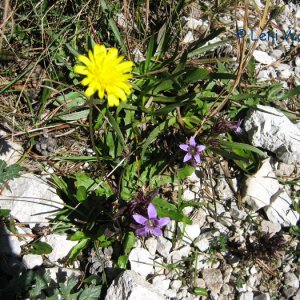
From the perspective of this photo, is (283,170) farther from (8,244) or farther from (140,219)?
(8,244)

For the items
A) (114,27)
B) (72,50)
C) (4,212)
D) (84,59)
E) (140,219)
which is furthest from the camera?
(114,27)

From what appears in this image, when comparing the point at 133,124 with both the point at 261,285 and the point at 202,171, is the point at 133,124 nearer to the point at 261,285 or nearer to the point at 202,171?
the point at 202,171

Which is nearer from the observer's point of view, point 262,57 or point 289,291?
point 289,291

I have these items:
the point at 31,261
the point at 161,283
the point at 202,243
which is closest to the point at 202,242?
the point at 202,243

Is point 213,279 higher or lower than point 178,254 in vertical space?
lower

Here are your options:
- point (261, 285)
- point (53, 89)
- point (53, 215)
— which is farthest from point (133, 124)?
point (261, 285)

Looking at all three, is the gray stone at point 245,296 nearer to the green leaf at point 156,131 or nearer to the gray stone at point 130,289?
the gray stone at point 130,289
